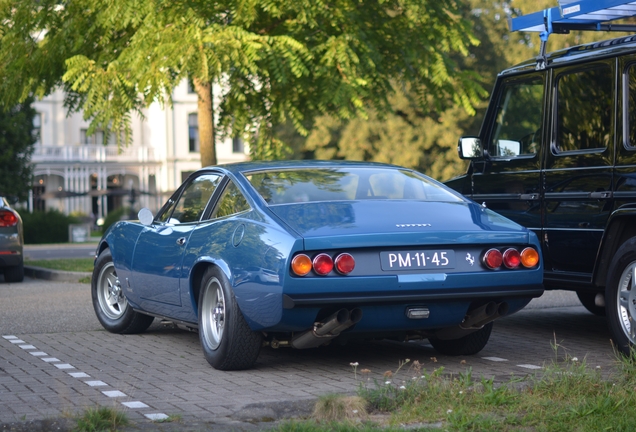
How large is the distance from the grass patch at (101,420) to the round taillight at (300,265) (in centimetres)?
144

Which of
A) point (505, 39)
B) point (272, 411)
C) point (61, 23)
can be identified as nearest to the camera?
point (272, 411)

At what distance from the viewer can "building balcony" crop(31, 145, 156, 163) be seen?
66.2m

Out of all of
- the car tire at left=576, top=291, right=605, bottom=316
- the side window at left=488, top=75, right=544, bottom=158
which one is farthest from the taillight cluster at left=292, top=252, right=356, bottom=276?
the car tire at left=576, top=291, right=605, bottom=316

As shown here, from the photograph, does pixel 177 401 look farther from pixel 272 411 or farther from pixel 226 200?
pixel 226 200

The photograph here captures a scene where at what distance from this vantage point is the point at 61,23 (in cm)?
1358

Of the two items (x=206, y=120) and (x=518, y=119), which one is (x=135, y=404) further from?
(x=206, y=120)

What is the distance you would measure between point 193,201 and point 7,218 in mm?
7996

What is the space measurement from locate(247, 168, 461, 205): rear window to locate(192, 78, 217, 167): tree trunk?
7768 mm

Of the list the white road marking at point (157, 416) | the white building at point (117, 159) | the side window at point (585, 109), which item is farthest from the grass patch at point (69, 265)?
the white building at point (117, 159)

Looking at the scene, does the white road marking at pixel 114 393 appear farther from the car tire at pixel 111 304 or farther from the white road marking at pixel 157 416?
the car tire at pixel 111 304

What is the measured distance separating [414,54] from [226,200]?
7645 mm

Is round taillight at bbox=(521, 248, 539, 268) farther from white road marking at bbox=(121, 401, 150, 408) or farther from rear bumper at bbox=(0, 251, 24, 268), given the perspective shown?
rear bumper at bbox=(0, 251, 24, 268)

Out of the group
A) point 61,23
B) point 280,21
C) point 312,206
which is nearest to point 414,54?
point 280,21

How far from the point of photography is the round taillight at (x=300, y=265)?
18.7ft
